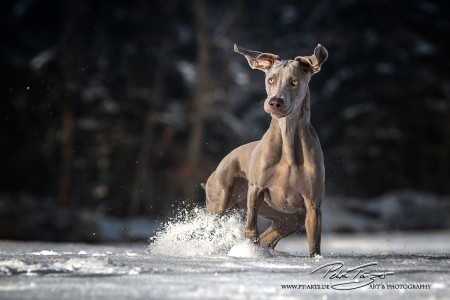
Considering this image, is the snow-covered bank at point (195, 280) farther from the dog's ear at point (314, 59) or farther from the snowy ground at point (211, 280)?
the dog's ear at point (314, 59)

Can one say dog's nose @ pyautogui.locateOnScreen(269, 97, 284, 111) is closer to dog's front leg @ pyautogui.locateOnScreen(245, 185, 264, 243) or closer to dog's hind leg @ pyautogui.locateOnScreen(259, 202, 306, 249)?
dog's front leg @ pyautogui.locateOnScreen(245, 185, 264, 243)

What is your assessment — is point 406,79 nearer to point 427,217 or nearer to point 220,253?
point 427,217

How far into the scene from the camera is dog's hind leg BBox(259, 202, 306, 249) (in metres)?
6.24

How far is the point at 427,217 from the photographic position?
750 inches

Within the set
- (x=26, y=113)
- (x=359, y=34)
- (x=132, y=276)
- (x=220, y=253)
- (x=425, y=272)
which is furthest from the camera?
(x=359, y=34)

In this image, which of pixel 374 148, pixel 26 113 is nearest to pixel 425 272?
pixel 26 113

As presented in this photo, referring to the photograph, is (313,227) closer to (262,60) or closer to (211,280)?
(262,60)

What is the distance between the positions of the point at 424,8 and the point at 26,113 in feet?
44.2

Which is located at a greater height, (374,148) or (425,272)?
(374,148)

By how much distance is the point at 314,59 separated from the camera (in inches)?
209

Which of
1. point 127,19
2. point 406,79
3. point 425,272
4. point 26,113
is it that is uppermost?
point 127,19

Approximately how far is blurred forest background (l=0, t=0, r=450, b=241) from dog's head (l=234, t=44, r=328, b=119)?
12.5 metres

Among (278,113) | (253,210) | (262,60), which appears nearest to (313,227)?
(253,210)
